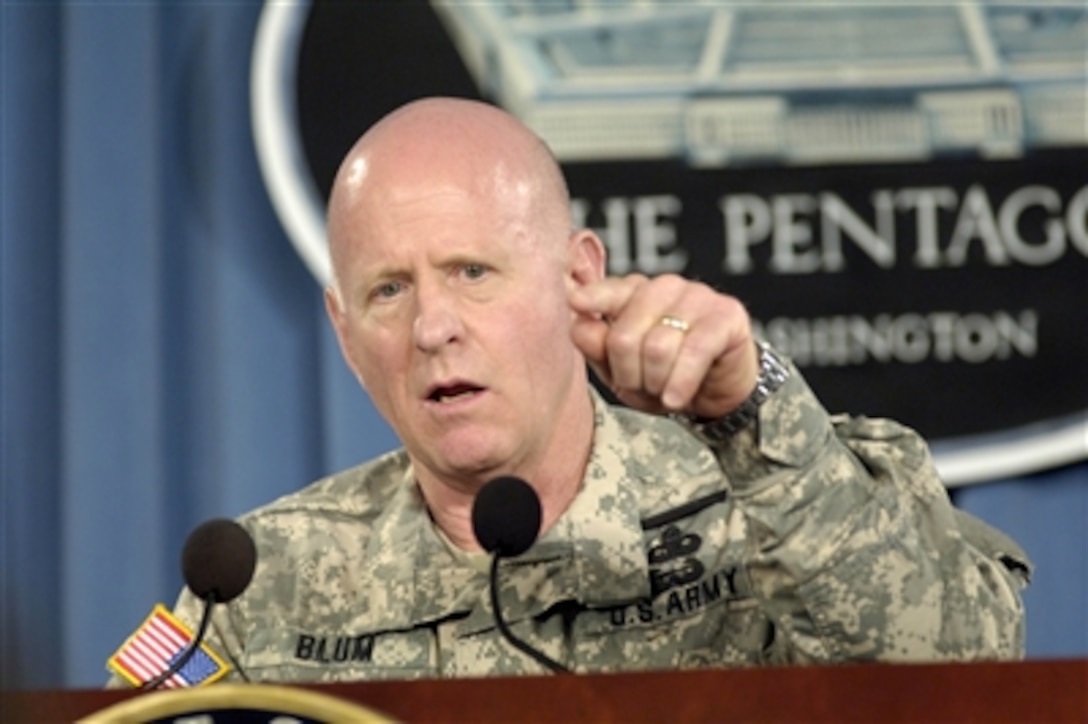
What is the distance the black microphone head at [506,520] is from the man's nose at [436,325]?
1.42 ft

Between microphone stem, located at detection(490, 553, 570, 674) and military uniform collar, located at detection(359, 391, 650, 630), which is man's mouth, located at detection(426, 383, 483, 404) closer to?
military uniform collar, located at detection(359, 391, 650, 630)

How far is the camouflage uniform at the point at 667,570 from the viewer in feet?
4.42

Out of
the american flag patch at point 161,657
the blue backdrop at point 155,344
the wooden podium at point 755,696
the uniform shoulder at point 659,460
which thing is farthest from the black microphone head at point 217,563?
the blue backdrop at point 155,344

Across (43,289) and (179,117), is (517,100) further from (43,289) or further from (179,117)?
(43,289)

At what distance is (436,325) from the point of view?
172 centimetres

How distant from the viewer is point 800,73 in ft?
8.39

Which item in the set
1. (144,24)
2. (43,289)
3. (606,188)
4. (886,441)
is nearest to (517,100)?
(606,188)

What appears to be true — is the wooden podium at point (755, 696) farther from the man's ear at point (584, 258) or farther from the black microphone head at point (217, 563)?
the man's ear at point (584, 258)

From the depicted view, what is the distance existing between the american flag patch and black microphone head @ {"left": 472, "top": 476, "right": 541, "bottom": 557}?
0.31 m

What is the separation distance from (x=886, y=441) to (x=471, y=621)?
0.51 metres

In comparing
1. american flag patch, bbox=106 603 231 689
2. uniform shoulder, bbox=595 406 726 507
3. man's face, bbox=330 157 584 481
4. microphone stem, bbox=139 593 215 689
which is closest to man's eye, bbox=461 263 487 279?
man's face, bbox=330 157 584 481

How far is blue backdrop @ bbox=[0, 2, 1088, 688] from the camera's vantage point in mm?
2480

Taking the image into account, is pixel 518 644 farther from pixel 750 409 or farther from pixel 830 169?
pixel 830 169

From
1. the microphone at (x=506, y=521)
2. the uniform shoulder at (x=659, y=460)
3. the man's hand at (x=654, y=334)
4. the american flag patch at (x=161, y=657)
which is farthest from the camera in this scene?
the uniform shoulder at (x=659, y=460)
